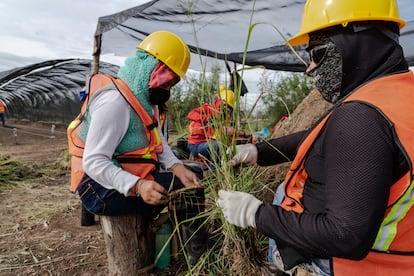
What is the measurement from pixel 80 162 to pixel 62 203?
2.44 metres

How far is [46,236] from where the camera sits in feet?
9.93

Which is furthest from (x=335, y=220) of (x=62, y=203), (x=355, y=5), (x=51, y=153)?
(x=51, y=153)

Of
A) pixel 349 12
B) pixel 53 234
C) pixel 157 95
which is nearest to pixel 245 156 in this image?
pixel 157 95

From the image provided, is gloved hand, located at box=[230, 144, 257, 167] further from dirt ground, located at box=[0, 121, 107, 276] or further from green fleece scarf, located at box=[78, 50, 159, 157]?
dirt ground, located at box=[0, 121, 107, 276]

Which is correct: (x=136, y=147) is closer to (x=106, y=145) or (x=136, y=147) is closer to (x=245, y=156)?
(x=106, y=145)

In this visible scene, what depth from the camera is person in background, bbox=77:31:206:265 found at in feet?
5.51

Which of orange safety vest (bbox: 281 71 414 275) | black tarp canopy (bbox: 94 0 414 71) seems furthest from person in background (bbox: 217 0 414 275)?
black tarp canopy (bbox: 94 0 414 71)

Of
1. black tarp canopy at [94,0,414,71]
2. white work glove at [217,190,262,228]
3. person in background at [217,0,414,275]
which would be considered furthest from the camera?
black tarp canopy at [94,0,414,71]

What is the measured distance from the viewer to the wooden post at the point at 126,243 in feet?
6.55

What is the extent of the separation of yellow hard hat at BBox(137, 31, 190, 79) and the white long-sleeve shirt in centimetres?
40

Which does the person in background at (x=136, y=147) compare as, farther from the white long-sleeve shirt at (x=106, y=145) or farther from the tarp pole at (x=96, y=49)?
the tarp pole at (x=96, y=49)

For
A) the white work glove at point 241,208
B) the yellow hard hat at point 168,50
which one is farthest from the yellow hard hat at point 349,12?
the yellow hard hat at point 168,50

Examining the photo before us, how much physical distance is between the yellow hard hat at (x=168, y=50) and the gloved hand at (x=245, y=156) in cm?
60

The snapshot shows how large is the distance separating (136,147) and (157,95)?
0.33 m
